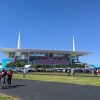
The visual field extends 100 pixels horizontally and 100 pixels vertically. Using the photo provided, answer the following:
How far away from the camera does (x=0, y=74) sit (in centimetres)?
3300

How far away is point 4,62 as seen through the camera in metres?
190

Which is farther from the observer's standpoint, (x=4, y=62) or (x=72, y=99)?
(x=4, y=62)

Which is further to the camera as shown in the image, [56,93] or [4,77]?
[4,77]

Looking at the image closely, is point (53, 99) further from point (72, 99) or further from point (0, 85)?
point (0, 85)

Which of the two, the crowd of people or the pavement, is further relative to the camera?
the crowd of people

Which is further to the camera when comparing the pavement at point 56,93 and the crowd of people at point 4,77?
the crowd of people at point 4,77

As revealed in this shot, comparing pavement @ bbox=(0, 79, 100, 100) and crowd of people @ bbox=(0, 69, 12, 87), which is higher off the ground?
crowd of people @ bbox=(0, 69, 12, 87)

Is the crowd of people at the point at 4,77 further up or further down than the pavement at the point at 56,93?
further up

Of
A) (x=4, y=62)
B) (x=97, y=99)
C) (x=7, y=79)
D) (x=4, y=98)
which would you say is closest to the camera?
(x=97, y=99)

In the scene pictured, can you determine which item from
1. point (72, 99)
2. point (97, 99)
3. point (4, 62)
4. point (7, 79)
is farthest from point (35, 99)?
point (4, 62)

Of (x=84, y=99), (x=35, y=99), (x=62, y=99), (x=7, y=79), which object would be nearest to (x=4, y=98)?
(x=35, y=99)

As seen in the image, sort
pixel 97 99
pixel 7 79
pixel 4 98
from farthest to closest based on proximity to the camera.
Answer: pixel 7 79, pixel 4 98, pixel 97 99

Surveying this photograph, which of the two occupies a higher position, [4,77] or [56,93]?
[4,77]

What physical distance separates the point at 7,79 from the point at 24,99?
491 inches
